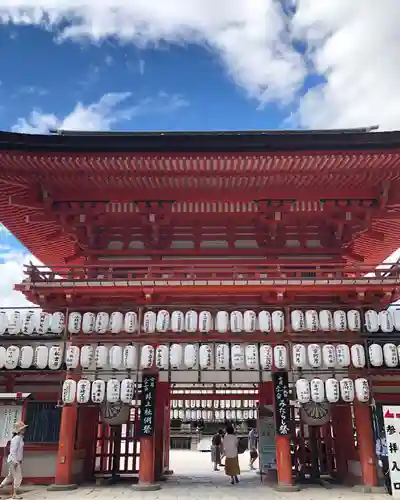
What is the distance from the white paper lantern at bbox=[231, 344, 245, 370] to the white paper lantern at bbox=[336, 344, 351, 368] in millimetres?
2500

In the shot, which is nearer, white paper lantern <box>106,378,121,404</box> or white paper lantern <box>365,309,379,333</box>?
white paper lantern <box>106,378,121,404</box>

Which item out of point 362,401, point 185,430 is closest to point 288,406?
point 362,401

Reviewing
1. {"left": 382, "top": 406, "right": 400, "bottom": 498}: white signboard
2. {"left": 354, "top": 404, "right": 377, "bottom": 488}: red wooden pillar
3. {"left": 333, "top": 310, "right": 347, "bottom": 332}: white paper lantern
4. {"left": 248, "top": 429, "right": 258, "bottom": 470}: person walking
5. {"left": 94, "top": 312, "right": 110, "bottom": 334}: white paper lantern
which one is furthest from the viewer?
{"left": 248, "top": 429, "right": 258, "bottom": 470}: person walking

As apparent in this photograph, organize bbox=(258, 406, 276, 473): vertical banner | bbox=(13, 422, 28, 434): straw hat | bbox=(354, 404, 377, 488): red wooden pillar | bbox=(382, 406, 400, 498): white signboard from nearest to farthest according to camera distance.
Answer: bbox=(382, 406, 400, 498): white signboard, bbox=(13, 422, 28, 434): straw hat, bbox=(354, 404, 377, 488): red wooden pillar, bbox=(258, 406, 276, 473): vertical banner

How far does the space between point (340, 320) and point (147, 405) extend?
568 cm

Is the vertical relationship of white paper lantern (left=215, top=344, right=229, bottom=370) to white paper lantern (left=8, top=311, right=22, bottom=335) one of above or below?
below

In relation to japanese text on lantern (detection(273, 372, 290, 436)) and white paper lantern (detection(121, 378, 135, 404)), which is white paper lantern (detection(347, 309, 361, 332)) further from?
white paper lantern (detection(121, 378, 135, 404))

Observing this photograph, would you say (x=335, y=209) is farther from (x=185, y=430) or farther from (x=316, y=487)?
(x=185, y=430)

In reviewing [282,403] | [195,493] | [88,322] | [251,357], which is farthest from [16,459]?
[282,403]

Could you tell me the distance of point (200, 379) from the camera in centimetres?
1277

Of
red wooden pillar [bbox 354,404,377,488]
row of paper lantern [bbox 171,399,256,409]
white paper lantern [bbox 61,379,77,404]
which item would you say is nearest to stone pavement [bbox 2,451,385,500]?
red wooden pillar [bbox 354,404,377,488]

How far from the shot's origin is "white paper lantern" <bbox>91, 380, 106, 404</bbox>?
12.0 m

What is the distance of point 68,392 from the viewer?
12.0m

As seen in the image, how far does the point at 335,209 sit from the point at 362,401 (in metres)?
5.46
